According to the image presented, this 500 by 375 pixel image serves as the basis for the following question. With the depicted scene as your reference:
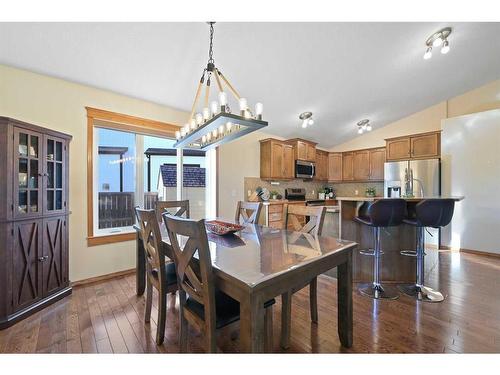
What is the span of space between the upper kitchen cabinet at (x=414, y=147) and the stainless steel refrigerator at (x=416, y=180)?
8.5 inches

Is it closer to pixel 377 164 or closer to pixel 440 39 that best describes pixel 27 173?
pixel 440 39

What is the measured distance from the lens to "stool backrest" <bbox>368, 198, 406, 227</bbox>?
7.45ft

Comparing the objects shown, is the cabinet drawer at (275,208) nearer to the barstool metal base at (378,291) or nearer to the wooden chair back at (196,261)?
the barstool metal base at (378,291)

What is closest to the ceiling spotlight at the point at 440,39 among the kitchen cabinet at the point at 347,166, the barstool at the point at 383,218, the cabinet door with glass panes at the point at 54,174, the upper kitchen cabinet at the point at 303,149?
the barstool at the point at 383,218

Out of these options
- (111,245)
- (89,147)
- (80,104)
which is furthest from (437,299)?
(80,104)

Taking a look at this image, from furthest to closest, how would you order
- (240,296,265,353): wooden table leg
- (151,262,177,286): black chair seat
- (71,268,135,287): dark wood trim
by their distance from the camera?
(71,268,135,287): dark wood trim < (151,262,177,286): black chair seat < (240,296,265,353): wooden table leg

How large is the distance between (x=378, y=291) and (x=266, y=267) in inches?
77.6

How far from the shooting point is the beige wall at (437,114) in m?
4.37

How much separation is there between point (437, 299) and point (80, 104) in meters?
4.41

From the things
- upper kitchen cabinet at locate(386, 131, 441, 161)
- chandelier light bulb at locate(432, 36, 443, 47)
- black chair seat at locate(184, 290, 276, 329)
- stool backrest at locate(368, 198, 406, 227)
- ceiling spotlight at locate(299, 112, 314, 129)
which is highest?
chandelier light bulb at locate(432, 36, 443, 47)

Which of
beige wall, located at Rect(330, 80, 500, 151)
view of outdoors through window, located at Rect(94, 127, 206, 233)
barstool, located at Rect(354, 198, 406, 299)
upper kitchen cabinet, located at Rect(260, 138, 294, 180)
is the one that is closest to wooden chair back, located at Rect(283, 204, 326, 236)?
barstool, located at Rect(354, 198, 406, 299)

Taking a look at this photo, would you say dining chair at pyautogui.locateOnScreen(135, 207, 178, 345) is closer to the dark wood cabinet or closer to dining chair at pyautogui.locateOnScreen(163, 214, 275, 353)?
dining chair at pyautogui.locateOnScreen(163, 214, 275, 353)

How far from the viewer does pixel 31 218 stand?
2145mm

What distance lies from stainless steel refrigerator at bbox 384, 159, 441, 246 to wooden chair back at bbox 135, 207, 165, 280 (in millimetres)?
4214
